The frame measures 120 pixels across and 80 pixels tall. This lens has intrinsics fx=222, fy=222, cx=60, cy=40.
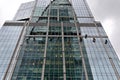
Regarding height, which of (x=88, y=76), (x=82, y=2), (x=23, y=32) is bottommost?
(x=82, y=2)

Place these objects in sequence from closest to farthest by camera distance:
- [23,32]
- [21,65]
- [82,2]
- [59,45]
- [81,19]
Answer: [21,65] < [59,45] < [23,32] < [81,19] < [82,2]

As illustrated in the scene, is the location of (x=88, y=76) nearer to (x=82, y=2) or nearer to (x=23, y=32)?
(x=23, y=32)

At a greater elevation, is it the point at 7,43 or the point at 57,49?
the point at 57,49

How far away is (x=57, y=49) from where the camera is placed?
77.2 meters

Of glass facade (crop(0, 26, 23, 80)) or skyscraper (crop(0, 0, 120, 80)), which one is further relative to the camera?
glass facade (crop(0, 26, 23, 80))

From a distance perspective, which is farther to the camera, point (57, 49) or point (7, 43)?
point (7, 43)

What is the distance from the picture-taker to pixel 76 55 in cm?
7400

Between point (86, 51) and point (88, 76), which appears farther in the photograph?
point (86, 51)

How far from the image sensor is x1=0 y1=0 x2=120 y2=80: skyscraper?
65438 millimetres

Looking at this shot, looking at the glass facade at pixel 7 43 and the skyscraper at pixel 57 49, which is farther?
the glass facade at pixel 7 43

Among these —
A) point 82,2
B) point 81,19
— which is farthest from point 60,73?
point 82,2

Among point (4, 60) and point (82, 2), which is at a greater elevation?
point (4, 60)

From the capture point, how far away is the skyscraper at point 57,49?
65.4 meters

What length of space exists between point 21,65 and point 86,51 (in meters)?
22.7
